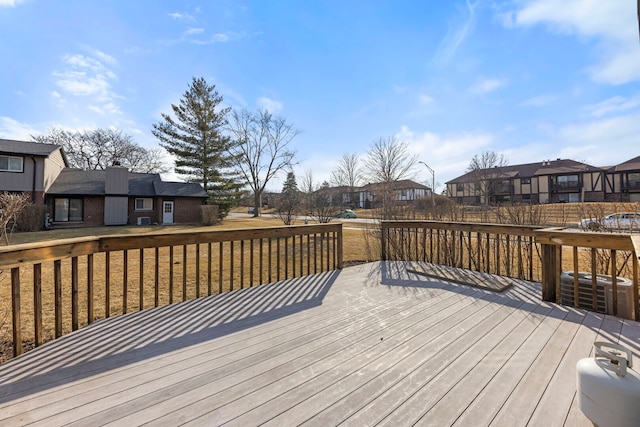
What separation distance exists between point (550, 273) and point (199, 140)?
77.6 ft

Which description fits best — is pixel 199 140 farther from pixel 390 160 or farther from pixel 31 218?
pixel 390 160

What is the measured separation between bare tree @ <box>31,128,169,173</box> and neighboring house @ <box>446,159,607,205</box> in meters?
34.1

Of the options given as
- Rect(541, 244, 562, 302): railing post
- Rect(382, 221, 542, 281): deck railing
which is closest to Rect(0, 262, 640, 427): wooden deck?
Rect(541, 244, 562, 302): railing post

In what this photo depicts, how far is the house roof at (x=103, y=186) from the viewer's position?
1681cm

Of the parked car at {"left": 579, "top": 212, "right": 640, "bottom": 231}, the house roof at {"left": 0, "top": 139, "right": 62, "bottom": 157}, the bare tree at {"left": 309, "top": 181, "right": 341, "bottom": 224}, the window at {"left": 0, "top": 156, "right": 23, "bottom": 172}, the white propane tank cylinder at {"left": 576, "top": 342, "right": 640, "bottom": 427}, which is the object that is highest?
the house roof at {"left": 0, "top": 139, "right": 62, "bottom": 157}

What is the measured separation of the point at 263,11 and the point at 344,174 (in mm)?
27877

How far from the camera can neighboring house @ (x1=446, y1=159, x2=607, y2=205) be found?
1248 inches

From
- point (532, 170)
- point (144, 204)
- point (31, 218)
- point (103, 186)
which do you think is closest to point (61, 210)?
point (103, 186)

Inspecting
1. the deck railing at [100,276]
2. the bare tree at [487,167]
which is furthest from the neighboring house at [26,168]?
the bare tree at [487,167]

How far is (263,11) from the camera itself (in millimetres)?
6684

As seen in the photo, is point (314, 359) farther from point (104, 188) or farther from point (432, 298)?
point (104, 188)

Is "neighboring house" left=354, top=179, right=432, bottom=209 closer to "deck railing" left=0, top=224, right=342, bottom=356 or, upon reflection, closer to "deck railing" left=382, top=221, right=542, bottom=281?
"deck railing" left=382, top=221, right=542, bottom=281

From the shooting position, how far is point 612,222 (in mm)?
5855

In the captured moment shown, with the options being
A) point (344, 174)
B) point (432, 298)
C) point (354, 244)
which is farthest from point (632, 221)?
point (344, 174)
